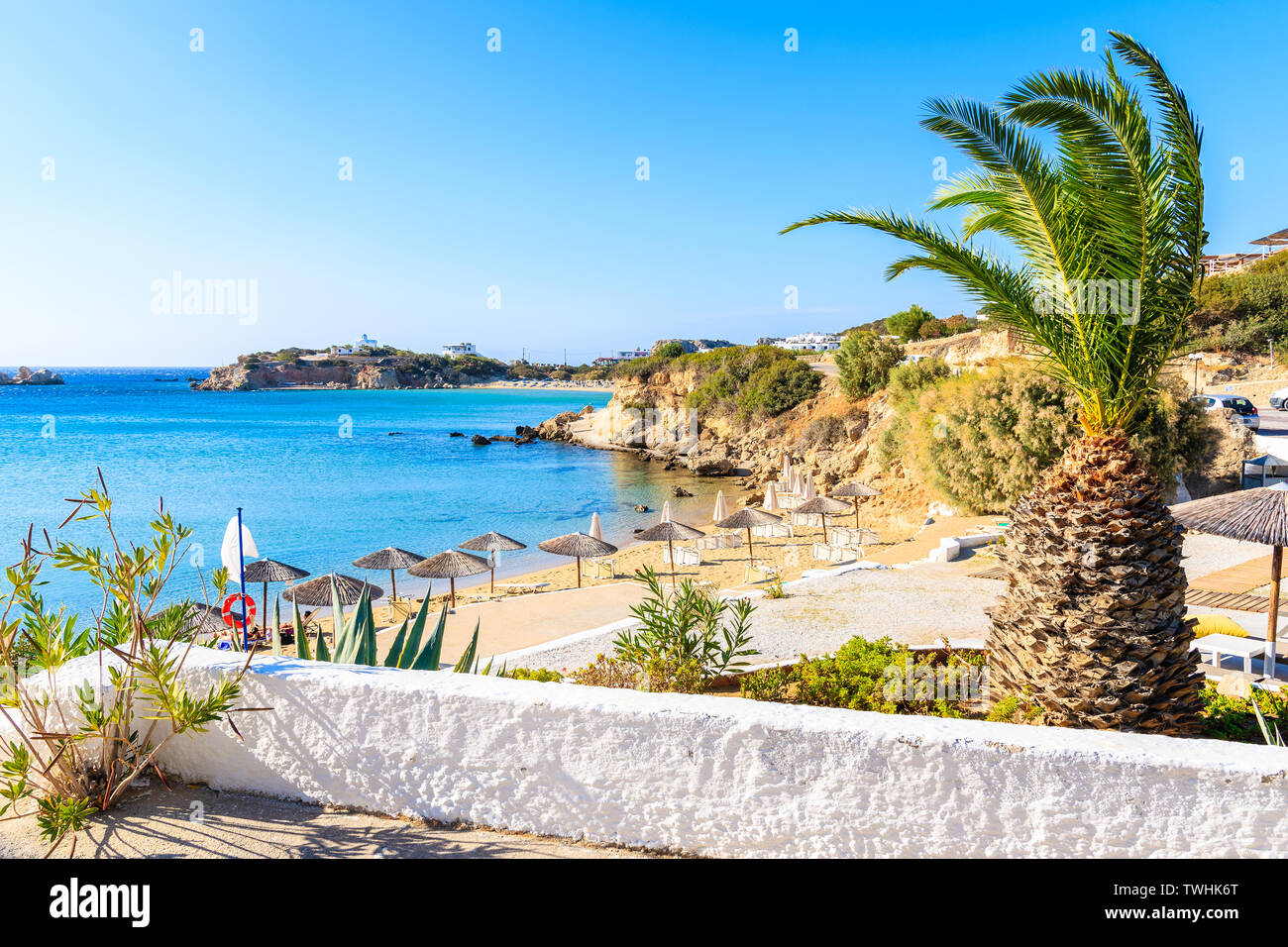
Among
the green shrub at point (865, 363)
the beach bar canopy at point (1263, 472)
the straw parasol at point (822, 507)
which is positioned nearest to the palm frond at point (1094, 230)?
the straw parasol at point (822, 507)

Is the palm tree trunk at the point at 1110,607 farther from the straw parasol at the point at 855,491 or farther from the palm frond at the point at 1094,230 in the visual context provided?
the straw parasol at the point at 855,491

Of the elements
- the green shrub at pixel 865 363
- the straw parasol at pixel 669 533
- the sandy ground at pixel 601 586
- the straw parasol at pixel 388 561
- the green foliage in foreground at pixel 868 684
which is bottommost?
the sandy ground at pixel 601 586

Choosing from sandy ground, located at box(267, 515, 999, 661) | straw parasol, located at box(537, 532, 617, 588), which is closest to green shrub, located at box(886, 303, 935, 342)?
sandy ground, located at box(267, 515, 999, 661)

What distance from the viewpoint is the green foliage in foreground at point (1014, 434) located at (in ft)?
59.4

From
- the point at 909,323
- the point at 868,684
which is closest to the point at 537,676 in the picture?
the point at 868,684

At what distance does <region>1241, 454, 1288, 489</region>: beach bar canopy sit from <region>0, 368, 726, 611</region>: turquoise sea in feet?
57.8

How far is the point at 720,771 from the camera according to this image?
3.47m

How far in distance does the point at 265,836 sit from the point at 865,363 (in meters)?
40.0

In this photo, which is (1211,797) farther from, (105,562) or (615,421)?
(615,421)

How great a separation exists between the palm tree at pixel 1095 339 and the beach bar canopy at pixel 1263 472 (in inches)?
688

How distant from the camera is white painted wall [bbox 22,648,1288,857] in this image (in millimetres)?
3166

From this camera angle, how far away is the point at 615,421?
64938mm
